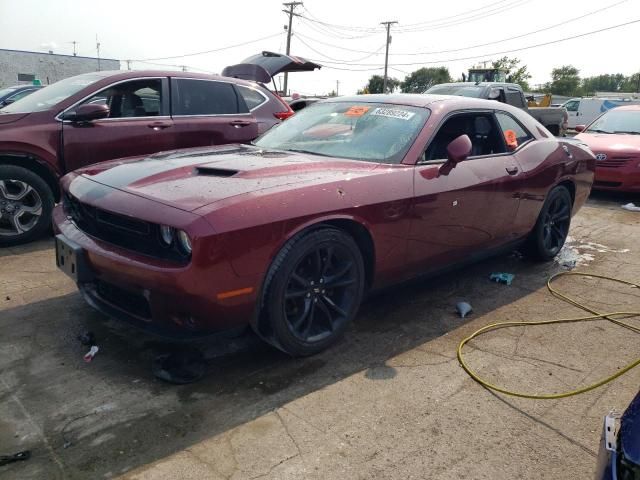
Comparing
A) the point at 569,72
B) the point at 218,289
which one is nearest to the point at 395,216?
the point at 218,289

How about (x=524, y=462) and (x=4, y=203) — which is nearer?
(x=524, y=462)

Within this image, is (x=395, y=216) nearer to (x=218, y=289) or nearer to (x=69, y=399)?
(x=218, y=289)

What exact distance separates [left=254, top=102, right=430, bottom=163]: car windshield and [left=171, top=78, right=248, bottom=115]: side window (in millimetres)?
1890

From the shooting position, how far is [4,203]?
4.82 m

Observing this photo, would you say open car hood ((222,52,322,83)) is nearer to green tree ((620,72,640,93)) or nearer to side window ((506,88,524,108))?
side window ((506,88,524,108))

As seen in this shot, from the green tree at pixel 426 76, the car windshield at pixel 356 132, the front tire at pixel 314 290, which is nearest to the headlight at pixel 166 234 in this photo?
the front tire at pixel 314 290

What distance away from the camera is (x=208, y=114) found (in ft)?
19.4

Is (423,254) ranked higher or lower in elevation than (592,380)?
higher

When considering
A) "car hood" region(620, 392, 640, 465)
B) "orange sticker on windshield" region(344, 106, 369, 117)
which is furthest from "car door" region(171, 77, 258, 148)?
"car hood" region(620, 392, 640, 465)

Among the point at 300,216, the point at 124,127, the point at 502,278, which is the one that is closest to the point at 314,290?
the point at 300,216

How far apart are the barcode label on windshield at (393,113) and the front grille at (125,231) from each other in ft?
6.28

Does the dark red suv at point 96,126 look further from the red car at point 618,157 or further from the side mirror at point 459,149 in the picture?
the red car at point 618,157

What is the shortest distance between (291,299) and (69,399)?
→ 119cm

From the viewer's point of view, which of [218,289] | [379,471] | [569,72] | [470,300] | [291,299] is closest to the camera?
[379,471]
